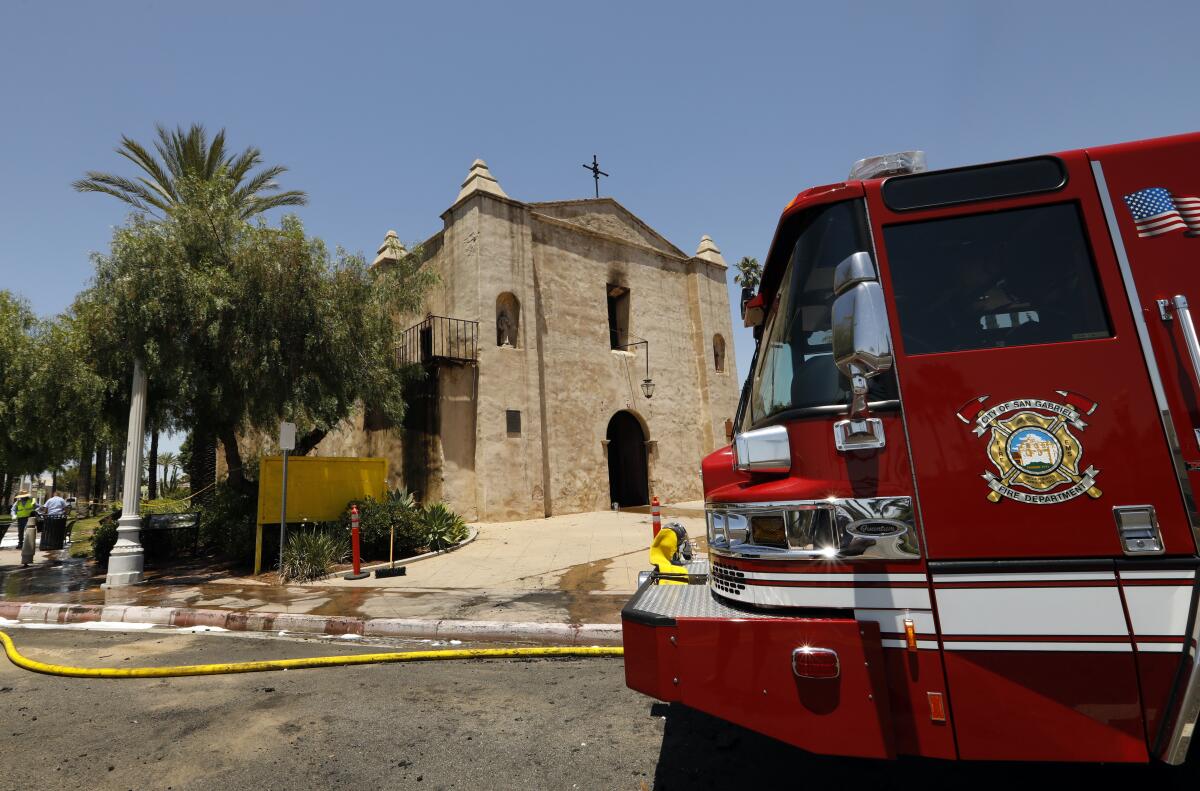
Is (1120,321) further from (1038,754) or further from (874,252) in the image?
(1038,754)

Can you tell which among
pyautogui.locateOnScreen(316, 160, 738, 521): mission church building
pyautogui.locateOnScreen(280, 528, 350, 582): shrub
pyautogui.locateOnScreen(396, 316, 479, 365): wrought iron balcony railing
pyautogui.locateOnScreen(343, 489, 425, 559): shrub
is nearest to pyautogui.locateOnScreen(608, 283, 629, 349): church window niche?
pyautogui.locateOnScreen(316, 160, 738, 521): mission church building

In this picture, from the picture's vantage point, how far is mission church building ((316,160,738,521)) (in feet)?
56.2

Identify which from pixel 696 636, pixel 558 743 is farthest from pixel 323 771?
pixel 696 636

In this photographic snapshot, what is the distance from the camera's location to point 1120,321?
221 cm

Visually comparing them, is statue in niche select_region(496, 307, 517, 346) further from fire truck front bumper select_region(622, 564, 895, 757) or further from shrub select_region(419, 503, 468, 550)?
fire truck front bumper select_region(622, 564, 895, 757)

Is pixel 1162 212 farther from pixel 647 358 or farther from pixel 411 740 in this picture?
pixel 647 358

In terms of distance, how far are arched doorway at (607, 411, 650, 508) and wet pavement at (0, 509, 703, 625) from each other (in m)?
7.66

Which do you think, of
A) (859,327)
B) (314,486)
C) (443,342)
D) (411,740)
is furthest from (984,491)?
(443,342)

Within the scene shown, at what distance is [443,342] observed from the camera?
1731 centimetres

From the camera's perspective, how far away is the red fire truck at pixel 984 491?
2.05m

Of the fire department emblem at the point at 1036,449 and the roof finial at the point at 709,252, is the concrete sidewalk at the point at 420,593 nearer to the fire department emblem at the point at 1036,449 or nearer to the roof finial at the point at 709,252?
the fire department emblem at the point at 1036,449

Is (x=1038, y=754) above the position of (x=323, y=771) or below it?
above

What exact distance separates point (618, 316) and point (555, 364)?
4.24 meters

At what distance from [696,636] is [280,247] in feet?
40.2
